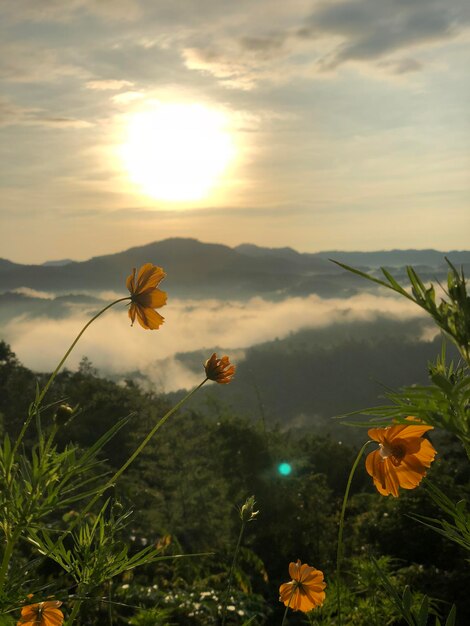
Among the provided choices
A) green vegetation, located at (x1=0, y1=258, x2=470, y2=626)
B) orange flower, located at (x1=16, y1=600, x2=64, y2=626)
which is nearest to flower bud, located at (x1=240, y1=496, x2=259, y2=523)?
green vegetation, located at (x1=0, y1=258, x2=470, y2=626)

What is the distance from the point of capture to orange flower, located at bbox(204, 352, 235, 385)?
60.9 inches

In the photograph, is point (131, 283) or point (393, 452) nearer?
point (393, 452)

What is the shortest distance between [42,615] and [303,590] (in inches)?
33.9

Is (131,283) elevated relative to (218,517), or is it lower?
elevated

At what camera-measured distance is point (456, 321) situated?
0.77 m

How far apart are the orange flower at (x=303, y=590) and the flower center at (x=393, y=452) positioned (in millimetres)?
907

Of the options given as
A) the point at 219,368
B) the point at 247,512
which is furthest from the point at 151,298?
the point at 247,512

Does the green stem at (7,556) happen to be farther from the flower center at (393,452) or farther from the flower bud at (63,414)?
the flower center at (393,452)

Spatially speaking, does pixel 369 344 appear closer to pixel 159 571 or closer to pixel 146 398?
pixel 146 398

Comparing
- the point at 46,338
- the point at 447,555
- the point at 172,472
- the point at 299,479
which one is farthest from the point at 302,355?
the point at 447,555

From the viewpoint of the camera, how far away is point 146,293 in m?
1.46

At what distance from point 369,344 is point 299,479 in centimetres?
13677

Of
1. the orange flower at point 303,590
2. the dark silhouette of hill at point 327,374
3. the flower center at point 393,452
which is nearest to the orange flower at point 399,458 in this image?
the flower center at point 393,452

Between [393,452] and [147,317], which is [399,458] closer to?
[393,452]
